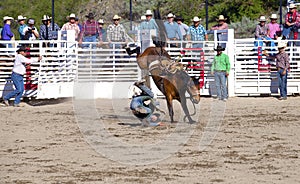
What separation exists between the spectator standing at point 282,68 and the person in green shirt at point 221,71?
1.28 metres

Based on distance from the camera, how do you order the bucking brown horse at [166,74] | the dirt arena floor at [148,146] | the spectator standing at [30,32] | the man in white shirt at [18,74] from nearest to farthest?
the dirt arena floor at [148,146] < the bucking brown horse at [166,74] < the man in white shirt at [18,74] < the spectator standing at [30,32]

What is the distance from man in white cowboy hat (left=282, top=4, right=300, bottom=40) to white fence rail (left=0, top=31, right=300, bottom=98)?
34 centimetres

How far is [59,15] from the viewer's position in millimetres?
30938

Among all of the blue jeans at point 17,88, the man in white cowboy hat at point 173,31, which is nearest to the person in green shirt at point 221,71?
the man in white cowboy hat at point 173,31

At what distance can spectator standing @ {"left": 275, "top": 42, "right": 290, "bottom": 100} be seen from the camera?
18.9m

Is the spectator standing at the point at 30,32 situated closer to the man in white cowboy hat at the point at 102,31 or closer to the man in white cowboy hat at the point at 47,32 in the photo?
the man in white cowboy hat at the point at 47,32

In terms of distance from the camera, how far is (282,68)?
18938 millimetres

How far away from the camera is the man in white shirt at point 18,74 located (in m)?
17.7

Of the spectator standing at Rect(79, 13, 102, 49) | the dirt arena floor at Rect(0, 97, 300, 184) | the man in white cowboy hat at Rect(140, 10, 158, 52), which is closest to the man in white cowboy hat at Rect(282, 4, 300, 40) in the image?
the man in white cowboy hat at Rect(140, 10, 158, 52)

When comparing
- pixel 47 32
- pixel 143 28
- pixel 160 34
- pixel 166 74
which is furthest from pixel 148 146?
pixel 47 32

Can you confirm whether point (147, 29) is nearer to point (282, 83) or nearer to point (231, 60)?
point (231, 60)

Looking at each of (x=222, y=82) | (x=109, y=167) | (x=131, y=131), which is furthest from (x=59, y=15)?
(x=109, y=167)

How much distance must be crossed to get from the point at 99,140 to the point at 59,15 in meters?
19.6

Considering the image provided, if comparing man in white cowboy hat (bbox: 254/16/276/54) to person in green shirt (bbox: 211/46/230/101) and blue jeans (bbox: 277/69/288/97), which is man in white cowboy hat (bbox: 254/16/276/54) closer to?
blue jeans (bbox: 277/69/288/97)
